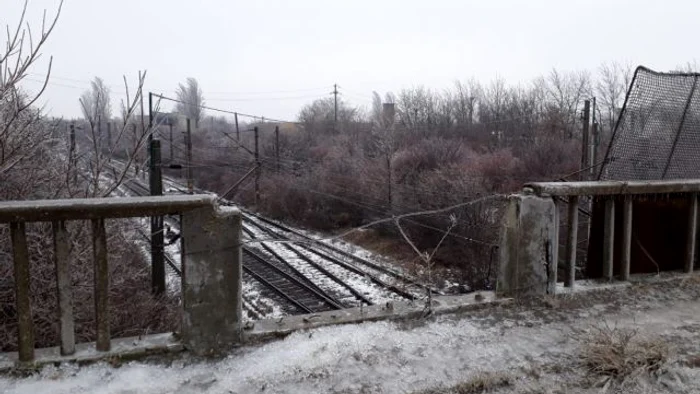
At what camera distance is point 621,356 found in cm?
304

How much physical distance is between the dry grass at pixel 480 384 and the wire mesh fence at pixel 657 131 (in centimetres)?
304

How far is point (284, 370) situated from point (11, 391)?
1468 mm

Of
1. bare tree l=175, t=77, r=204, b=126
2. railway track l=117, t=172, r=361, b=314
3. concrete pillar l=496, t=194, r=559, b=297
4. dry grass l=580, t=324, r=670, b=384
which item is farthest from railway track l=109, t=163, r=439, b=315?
bare tree l=175, t=77, r=204, b=126

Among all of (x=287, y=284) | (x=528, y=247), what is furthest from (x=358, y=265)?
(x=528, y=247)

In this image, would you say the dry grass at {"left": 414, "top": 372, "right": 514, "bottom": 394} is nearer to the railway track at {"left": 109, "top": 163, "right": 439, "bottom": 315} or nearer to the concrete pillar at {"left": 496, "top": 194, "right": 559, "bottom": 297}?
the concrete pillar at {"left": 496, "top": 194, "right": 559, "bottom": 297}

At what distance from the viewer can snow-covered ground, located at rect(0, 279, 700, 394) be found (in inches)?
112

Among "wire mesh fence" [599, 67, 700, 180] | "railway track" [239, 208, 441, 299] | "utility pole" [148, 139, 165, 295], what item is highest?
"wire mesh fence" [599, 67, 700, 180]

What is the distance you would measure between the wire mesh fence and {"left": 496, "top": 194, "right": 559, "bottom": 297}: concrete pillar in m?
1.45

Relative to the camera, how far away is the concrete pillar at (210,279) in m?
3.19

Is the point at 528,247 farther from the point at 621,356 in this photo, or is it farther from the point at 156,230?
the point at 156,230

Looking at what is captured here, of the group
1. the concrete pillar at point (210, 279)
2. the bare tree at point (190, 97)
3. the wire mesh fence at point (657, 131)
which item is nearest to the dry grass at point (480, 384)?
the concrete pillar at point (210, 279)

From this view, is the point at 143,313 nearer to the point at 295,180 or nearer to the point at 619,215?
the point at 619,215

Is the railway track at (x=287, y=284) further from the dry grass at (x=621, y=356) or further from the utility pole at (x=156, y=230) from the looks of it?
the dry grass at (x=621, y=356)

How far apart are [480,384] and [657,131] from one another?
12.3ft
